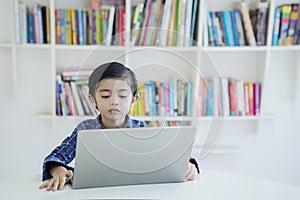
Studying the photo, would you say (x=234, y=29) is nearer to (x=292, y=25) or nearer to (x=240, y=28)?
(x=240, y=28)

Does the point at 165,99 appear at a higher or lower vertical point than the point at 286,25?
lower

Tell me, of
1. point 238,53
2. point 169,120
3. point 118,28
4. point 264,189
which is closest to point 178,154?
point 169,120

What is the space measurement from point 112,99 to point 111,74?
6 centimetres

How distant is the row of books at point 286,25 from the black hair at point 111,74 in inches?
63.6

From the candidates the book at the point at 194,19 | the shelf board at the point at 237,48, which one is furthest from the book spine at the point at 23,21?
the shelf board at the point at 237,48

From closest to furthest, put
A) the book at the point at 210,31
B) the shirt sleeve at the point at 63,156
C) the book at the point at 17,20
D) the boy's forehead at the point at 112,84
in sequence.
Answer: the boy's forehead at the point at 112,84
the shirt sleeve at the point at 63,156
the book at the point at 17,20
the book at the point at 210,31

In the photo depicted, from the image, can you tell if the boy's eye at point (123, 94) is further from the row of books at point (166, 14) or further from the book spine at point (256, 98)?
the book spine at point (256, 98)

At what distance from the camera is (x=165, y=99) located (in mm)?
1156

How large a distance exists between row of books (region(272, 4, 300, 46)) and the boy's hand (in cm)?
149

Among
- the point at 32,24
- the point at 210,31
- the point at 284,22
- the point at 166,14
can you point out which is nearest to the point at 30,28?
the point at 32,24

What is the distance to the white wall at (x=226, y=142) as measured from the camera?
2.39m

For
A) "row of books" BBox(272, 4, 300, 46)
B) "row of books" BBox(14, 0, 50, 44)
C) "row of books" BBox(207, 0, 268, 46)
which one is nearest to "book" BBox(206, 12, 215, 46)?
"row of books" BBox(207, 0, 268, 46)

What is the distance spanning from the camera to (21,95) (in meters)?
2.38

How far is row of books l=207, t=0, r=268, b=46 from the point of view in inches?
89.6
